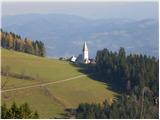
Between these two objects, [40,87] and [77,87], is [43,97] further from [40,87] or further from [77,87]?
[77,87]

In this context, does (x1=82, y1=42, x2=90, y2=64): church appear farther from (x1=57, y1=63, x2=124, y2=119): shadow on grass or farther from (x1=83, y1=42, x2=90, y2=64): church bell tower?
(x1=57, y1=63, x2=124, y2=119): shadow on grass

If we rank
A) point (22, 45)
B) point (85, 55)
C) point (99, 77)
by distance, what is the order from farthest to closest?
point (85, 55), point (22, 45), point (99, 77)

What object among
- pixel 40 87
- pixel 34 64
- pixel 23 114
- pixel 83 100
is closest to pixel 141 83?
pixel 83 100

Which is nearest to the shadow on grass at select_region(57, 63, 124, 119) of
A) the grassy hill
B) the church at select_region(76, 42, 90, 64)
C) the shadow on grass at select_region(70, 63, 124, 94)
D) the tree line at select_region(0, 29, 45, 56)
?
the shadow on grass at select_region(70, 63, 124, 94)

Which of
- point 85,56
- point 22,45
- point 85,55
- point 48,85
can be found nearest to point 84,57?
point 85,56

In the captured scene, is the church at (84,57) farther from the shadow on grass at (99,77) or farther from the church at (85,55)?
the shadow on grass at (99,77)

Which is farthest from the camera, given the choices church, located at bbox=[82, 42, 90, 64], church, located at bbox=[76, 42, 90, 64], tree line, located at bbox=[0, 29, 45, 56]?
church, located at bbox=[76, 42, 90, 64]

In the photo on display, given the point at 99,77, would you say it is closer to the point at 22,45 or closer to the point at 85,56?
the point at 22,45
